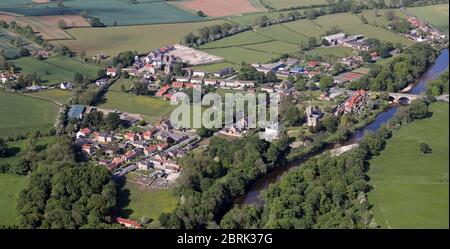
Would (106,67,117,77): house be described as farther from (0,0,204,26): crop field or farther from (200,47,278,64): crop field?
(0,0,204,26): crop field

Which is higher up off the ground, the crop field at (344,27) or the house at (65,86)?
the crop field at (344,27)

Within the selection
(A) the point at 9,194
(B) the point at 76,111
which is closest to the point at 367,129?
(B) the point at 76,111

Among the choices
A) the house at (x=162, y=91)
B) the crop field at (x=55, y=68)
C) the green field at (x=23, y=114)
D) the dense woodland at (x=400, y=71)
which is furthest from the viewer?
the crop field at (x=55, y=68)

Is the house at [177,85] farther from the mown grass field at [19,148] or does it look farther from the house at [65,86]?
the mown grass field at [19,148]

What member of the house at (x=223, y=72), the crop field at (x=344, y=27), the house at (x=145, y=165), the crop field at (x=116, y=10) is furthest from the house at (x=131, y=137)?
the crop field at (x=344, y=27)

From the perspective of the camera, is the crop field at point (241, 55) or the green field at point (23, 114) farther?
the crop field at point (241, 55)

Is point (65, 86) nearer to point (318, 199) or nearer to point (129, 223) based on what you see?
point (129, 223)
